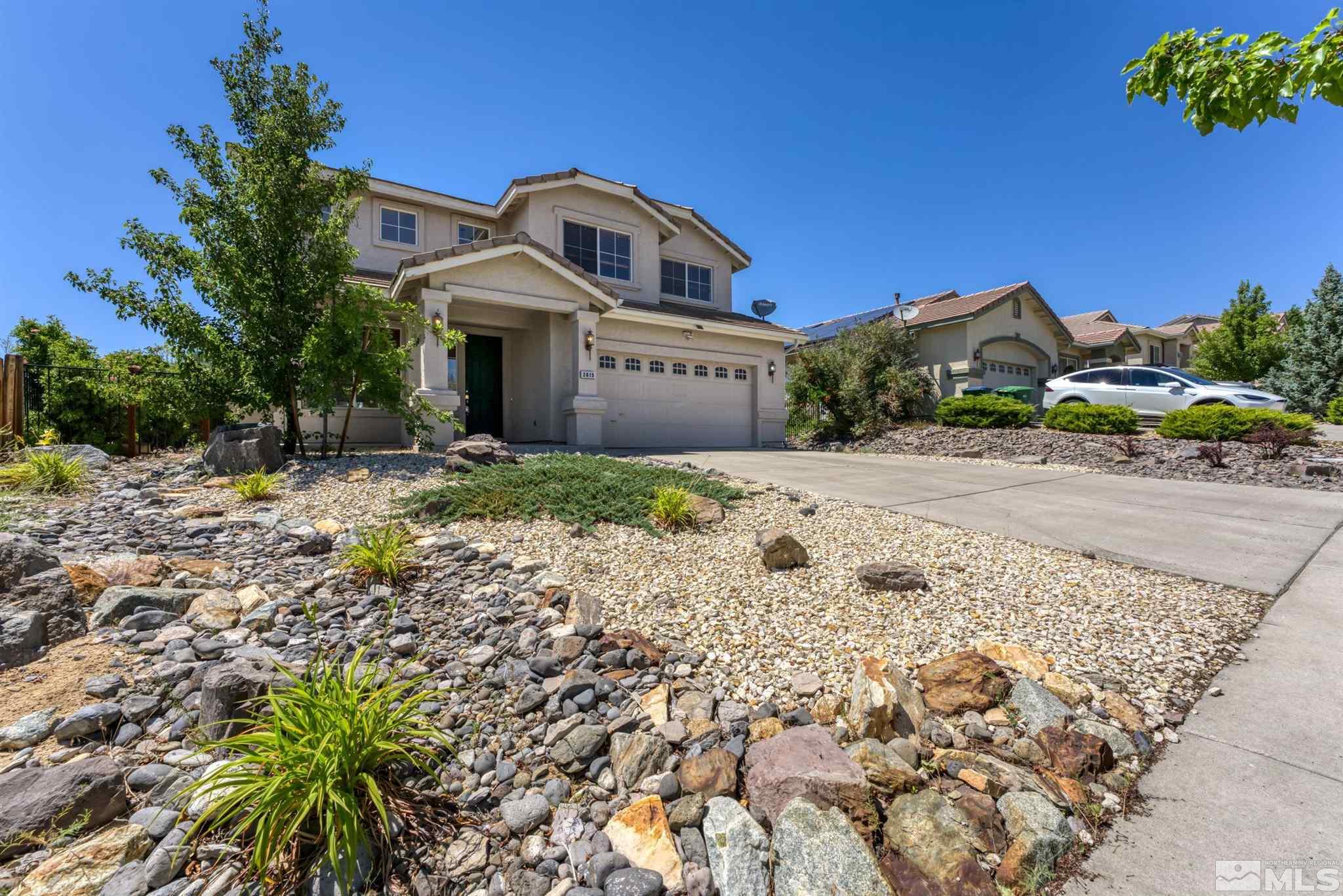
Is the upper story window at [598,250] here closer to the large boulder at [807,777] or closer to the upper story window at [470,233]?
the upper story window at [470,233]

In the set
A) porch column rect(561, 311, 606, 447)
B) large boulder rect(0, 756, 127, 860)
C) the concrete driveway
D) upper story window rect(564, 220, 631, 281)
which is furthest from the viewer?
upper story window rect(564, 220, 631, 281)

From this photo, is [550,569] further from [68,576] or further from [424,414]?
[424,414]

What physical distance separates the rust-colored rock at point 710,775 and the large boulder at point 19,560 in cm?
366

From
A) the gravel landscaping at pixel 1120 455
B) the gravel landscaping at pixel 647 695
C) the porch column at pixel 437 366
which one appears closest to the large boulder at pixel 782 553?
the gravel landscaping at pixel 647 695

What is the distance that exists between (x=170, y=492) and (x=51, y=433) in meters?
3.50

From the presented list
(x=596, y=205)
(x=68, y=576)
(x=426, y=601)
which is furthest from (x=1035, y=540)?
(x=596, y=205)

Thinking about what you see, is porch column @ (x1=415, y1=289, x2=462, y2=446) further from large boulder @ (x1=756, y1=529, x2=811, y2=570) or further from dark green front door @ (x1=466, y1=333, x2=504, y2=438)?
large boulder @ (x1=756, y1=529, x2=811, y2=570)

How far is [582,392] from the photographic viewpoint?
35.6 feet

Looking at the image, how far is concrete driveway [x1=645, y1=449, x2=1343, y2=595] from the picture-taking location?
4.24 m

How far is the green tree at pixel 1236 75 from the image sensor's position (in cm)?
279

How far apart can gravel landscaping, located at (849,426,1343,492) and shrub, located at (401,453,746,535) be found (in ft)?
26.0

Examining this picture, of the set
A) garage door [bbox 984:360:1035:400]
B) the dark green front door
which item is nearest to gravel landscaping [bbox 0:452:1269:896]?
the dark green front door

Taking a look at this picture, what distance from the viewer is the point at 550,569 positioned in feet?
12.5

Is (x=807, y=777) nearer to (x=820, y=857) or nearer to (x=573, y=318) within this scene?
(x=820, y=857)
